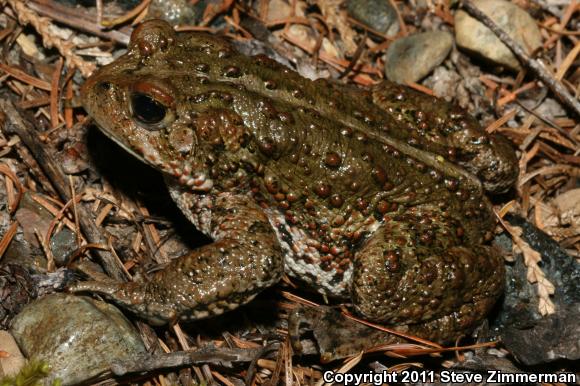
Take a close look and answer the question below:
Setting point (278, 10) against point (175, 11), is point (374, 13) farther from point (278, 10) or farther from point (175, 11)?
point (175, 11)

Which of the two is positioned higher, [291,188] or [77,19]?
[77,19]

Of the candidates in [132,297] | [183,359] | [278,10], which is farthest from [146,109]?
[278,10]

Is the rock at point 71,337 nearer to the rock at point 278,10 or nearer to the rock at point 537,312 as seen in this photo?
the rock at point 537,312

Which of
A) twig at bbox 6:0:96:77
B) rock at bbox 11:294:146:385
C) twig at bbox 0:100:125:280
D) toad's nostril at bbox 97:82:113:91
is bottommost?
rock at bbox 11:294:146:385

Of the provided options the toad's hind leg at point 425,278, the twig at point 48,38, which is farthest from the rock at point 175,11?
the toad's hind leg at point 425,278

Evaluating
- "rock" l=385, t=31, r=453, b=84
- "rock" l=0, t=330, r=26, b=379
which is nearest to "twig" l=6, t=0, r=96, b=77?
"rock" l=0, t=330, r=26, b=379

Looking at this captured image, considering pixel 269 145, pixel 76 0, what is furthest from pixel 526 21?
pixel 76 0

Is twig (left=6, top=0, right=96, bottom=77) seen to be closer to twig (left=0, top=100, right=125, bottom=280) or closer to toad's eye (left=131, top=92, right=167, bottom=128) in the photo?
twig (left=0, top=100, right=125, bottom=280)
